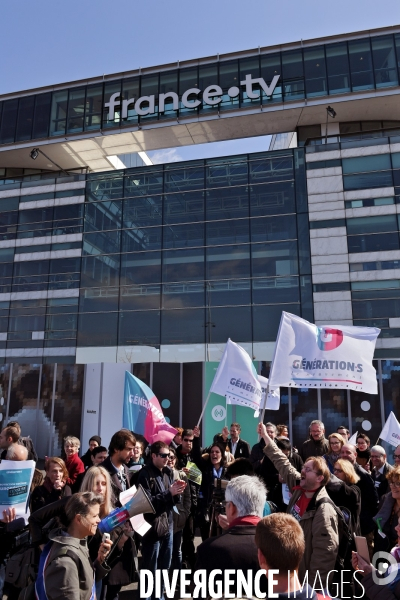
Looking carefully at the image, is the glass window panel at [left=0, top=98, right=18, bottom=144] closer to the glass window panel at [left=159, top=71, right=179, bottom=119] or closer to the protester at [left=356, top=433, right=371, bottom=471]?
the glass window panel at [left=159, top=71, right=179, bottom=119]

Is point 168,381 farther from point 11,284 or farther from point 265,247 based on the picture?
point 11,284

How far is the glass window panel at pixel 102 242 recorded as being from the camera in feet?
105

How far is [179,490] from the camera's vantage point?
552 cm

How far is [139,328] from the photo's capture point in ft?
98.8

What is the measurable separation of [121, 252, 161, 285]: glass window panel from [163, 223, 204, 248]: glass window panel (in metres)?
1.03

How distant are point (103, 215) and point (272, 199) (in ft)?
34.3

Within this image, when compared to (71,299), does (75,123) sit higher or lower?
higher

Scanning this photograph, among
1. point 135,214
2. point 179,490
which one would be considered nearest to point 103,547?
point 179,490

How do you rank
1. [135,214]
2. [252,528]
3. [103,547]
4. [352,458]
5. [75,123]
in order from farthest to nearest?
[75,123] → [135,214] → [352,458] → [103,547] → [252,528]

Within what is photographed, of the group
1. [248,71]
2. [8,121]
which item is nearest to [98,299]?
[8,121]

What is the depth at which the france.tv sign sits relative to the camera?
31.6 m

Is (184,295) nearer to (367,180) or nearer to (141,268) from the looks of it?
(141,268)

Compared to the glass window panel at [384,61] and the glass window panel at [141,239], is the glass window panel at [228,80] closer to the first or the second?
the glass window panel at [384,61]

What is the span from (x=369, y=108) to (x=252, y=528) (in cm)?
3205
